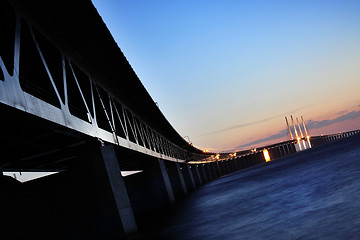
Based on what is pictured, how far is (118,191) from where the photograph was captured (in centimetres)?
1678

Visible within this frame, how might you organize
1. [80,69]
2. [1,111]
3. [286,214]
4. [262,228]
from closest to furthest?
[1,111]
[262,228]
[286,214]
[80,69]

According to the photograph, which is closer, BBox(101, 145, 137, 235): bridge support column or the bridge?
the bridge

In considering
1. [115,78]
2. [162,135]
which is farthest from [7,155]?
[162,135]

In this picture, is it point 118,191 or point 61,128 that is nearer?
point 61,128

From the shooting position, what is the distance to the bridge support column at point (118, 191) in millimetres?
16531

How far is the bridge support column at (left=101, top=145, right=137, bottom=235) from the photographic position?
16.5m

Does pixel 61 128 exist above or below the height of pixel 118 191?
above

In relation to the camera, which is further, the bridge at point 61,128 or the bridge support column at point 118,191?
the bridge support column at point 118,191

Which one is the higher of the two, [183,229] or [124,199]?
[124,199]

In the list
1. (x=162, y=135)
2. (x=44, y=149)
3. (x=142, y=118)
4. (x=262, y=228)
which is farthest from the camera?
(x=162, y=135)

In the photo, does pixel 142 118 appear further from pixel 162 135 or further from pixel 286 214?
pixel 286 214

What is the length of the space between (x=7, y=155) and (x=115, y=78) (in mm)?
7339

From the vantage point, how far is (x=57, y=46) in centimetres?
1475

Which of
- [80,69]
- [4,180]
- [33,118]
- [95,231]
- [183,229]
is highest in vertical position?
[80,69]
